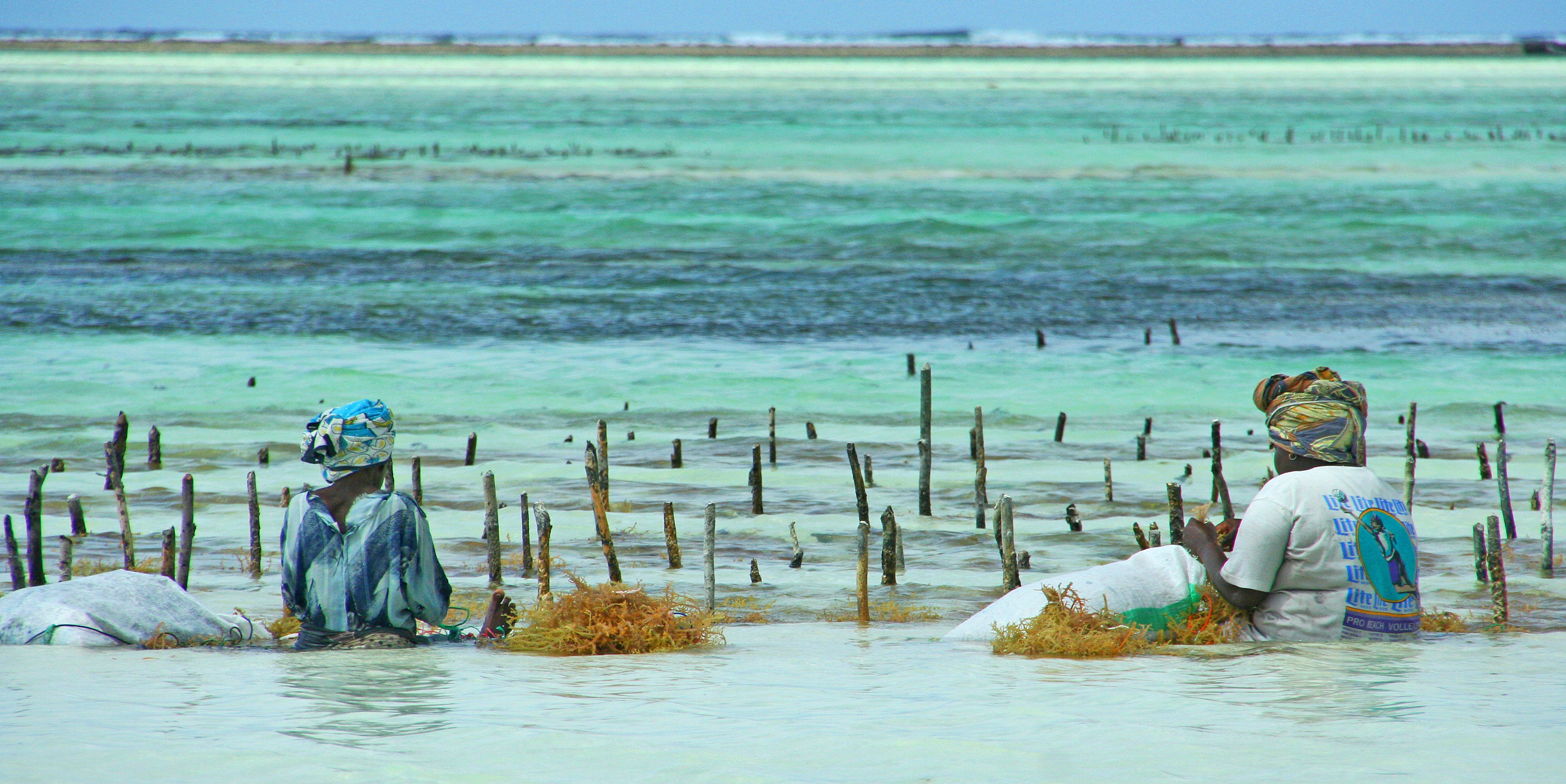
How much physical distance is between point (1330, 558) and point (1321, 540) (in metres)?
0.09

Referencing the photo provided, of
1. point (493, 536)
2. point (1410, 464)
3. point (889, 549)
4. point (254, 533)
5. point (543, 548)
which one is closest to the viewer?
point (543, 548)

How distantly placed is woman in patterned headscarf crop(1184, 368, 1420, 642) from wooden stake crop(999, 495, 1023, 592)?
118cm

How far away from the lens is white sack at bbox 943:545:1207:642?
5523mm

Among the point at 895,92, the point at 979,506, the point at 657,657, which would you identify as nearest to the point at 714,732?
the point at 657,657

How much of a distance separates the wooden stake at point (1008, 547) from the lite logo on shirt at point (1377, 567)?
5.16ft

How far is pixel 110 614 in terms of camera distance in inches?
214

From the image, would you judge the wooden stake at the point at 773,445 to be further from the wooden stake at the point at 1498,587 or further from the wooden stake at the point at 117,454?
A: the wooden stake at the point at 1498,587

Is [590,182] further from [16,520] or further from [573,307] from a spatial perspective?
[16,520]

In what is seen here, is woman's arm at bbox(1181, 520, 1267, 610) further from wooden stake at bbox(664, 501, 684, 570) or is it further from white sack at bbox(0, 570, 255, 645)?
white sack at bbox(0, 570, 255, 645)

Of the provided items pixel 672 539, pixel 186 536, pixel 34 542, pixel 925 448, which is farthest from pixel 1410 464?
pixel 34 542

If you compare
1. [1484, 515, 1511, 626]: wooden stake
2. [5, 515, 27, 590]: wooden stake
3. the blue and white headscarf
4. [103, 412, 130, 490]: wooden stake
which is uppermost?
the blue and white headscarf

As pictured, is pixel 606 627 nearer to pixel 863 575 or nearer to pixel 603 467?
pixel 863 575

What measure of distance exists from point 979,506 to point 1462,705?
13.4 feet

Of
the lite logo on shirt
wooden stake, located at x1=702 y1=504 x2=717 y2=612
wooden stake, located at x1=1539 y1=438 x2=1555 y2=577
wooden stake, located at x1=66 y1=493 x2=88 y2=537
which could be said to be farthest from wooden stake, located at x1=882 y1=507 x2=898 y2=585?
wooden stake, located at x1=66 y1=493 x2=88 y2=537
